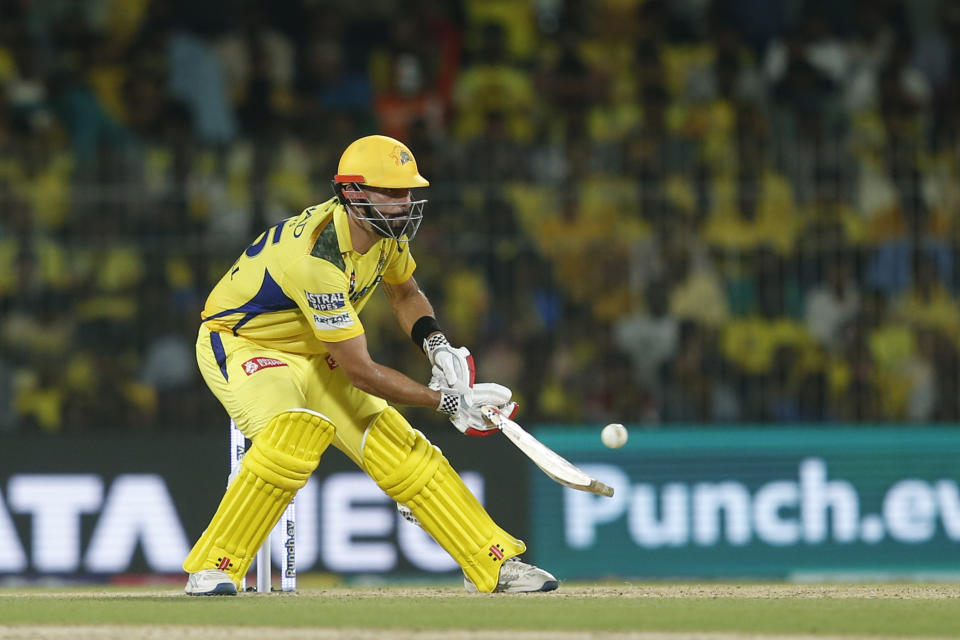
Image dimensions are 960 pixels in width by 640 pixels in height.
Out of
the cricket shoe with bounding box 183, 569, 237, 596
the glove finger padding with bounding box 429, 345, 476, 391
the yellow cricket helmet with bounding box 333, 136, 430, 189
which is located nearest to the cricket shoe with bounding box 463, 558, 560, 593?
the glove finger padding with bounding box 429, 345, 476, 391

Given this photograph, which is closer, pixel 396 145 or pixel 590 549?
pixel 396 145

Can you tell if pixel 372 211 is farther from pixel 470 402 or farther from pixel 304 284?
pixel 470 402

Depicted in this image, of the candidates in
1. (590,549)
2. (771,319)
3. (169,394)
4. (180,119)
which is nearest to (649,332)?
(771,319)

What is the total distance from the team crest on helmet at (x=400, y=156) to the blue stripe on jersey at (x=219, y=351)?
1146 mm

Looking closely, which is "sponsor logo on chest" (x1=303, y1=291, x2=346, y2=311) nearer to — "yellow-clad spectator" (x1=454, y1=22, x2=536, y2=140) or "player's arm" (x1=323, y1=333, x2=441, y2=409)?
"player's arm" (x1=323, y1=333, x2=441, y2=409)

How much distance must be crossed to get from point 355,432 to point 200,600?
100 centimetres

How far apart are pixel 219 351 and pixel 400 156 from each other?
1198mm

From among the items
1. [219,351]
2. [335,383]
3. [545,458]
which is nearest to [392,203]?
[335,383]

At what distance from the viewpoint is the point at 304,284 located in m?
6.79

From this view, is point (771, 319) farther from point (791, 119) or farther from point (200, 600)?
point (200, 600)

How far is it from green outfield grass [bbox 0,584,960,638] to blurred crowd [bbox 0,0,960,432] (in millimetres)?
3296

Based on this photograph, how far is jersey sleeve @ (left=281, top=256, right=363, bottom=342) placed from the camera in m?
6.73

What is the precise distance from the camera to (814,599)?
7.05m

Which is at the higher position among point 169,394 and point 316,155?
point 316,155
